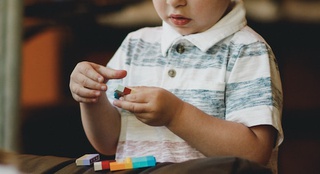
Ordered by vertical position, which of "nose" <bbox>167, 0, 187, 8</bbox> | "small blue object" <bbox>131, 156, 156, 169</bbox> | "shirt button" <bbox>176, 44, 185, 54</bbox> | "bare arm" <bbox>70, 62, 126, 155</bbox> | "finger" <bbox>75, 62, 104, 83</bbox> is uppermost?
"nose" <bbox>167, 0, 187, 8</bbox>

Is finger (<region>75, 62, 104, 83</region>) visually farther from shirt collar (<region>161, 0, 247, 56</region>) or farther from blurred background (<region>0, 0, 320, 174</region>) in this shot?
blurred background (<region>0, 0, 320, 174</region>)

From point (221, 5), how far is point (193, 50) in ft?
0.26

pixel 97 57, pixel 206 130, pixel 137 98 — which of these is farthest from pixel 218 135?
pixel 97 57

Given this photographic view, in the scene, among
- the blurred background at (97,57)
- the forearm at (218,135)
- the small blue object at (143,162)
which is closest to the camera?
the small blue object at (143,162)

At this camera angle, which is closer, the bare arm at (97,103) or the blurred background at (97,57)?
the bare arm at (97,103)

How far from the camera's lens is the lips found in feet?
3.10

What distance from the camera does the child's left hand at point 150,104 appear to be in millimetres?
842

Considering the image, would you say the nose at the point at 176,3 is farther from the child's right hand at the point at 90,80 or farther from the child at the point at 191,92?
the child's right hand at the point at 90,80

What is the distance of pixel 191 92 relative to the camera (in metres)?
0.95

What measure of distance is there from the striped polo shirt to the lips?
1.3 inches

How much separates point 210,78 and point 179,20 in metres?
0.09

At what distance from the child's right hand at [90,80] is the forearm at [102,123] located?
5cm

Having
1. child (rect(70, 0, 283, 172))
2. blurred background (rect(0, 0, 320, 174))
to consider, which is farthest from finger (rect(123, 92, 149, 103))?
blurred background (rect(0, 0, 320, 174))

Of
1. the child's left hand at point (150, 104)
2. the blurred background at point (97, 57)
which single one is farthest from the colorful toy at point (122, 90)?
the blurred background at point (97, 57)
